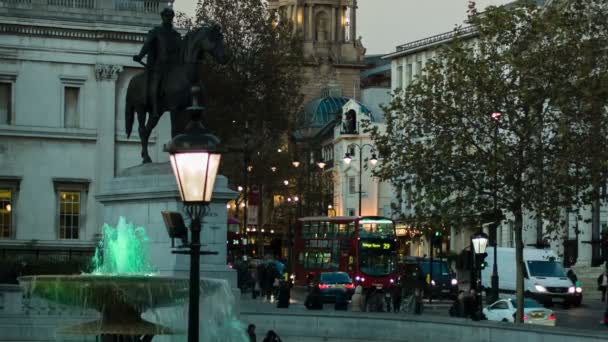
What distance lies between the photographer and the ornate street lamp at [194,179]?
1894cm

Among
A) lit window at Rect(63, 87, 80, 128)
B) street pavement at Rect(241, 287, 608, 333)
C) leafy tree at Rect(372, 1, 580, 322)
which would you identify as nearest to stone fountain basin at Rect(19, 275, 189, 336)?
street pavement at Rect(241, 287, 608, 333)

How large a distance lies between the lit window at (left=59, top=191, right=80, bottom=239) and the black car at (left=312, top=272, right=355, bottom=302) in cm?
1154

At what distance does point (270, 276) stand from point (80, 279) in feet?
148

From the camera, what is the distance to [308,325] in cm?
3838

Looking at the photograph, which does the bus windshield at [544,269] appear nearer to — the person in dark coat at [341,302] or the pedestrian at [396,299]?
the pedestrian at [396,299]

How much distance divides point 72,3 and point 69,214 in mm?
9039

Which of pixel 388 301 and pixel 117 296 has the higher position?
pixel 117 296

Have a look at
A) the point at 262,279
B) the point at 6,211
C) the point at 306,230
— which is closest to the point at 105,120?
the point at 6,211

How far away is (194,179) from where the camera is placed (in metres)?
19.0

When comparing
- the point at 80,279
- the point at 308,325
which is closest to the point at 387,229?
the point at 308,325

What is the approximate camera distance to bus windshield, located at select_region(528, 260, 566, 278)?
71.8 m

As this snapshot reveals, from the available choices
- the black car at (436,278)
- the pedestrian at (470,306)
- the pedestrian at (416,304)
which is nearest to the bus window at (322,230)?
the black car at (436,278)

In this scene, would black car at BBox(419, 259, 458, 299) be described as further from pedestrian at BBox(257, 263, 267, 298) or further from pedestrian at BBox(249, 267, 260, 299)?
pedestrian at BBox(257, 263, 267, 298)

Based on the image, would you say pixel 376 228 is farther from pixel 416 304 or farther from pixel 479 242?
pixel 416 304
